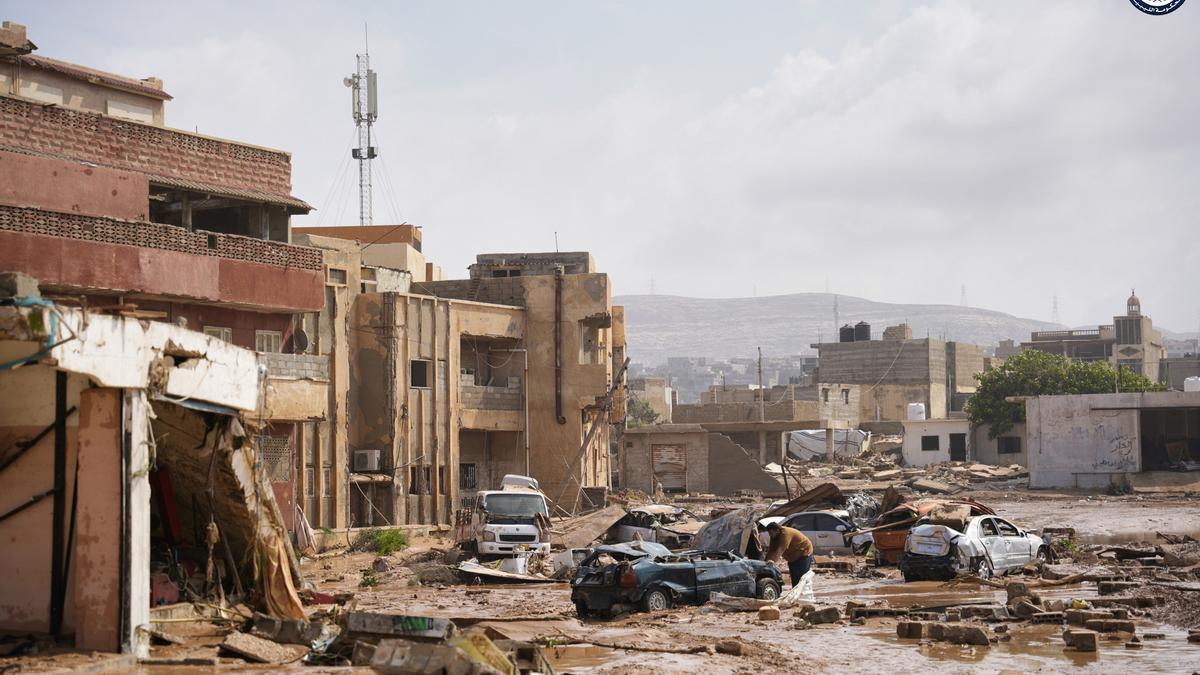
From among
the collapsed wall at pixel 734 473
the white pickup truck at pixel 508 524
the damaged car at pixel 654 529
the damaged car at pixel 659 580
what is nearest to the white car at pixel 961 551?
the damaged car at pixel 659 580

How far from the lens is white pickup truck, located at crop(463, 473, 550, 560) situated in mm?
31219

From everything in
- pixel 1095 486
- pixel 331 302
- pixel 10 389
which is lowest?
pixel 1095 486

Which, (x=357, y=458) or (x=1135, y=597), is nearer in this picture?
(x=1135, y=597)

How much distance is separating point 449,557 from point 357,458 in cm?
969

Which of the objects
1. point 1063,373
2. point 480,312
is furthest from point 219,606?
point 1063,373

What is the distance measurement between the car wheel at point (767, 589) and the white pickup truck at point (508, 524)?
877 centimetres

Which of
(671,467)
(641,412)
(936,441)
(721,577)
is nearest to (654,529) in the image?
(721,577)

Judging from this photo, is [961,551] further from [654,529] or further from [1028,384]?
[1028,384]

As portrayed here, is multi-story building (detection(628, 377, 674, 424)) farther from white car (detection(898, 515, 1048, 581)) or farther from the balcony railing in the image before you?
white car (detection(898, 515, 1048, 581))

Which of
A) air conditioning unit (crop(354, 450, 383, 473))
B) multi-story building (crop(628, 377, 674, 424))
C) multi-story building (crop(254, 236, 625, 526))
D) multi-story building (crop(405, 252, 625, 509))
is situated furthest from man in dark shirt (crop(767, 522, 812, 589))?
multi-story building (crop(628, 377, 674, 424))

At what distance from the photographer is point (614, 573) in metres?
21.7

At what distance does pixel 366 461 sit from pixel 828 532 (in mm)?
14137

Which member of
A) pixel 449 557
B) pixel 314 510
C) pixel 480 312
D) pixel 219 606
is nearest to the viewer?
pixel 219 606

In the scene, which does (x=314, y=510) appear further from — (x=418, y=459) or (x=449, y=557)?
(x=449, y=557)
